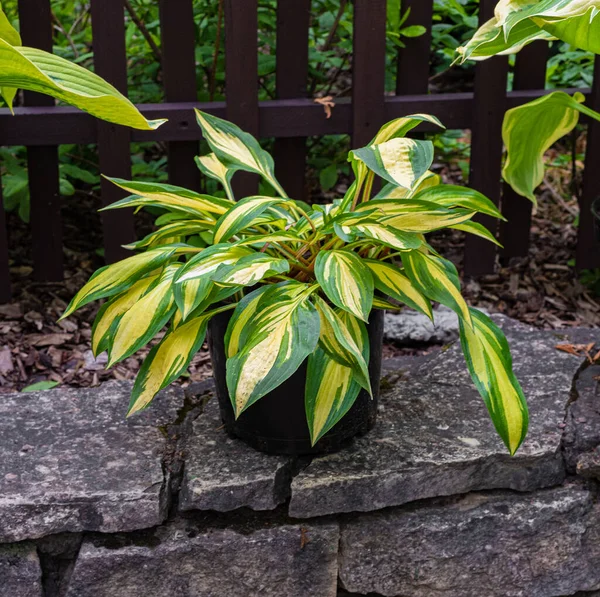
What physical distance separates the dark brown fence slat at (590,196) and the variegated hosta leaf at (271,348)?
64.5 inches

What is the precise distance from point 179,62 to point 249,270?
1.29m

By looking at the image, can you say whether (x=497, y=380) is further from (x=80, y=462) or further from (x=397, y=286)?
(x=80, y=462)

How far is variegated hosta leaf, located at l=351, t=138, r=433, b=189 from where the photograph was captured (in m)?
1.45

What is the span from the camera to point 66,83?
45.2 inches

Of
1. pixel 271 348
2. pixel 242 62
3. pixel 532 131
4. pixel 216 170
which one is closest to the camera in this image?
pixel 271 348

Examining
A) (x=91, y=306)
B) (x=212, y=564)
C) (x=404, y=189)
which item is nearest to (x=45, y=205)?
(x=91, y=306)

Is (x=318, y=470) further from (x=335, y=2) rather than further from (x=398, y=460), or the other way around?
(x=335, y=2)

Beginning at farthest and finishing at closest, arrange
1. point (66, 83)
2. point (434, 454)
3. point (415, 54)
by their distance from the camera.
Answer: point (415, 54), point (434, 454), point (66, 83)

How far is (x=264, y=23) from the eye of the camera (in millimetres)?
2902

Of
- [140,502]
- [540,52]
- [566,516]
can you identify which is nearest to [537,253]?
[540,52]

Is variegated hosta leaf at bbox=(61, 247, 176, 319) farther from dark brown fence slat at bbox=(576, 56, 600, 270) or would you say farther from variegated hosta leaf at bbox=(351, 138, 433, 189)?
dark brown fence slat at bbox=(576, 56, 600, 270)

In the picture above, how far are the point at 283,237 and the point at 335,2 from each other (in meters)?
1.55

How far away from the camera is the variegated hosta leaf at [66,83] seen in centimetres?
108

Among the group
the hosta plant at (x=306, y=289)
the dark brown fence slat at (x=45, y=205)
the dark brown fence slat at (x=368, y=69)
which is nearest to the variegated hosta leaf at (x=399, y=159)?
the hosta plant at (x=306, y=289)
